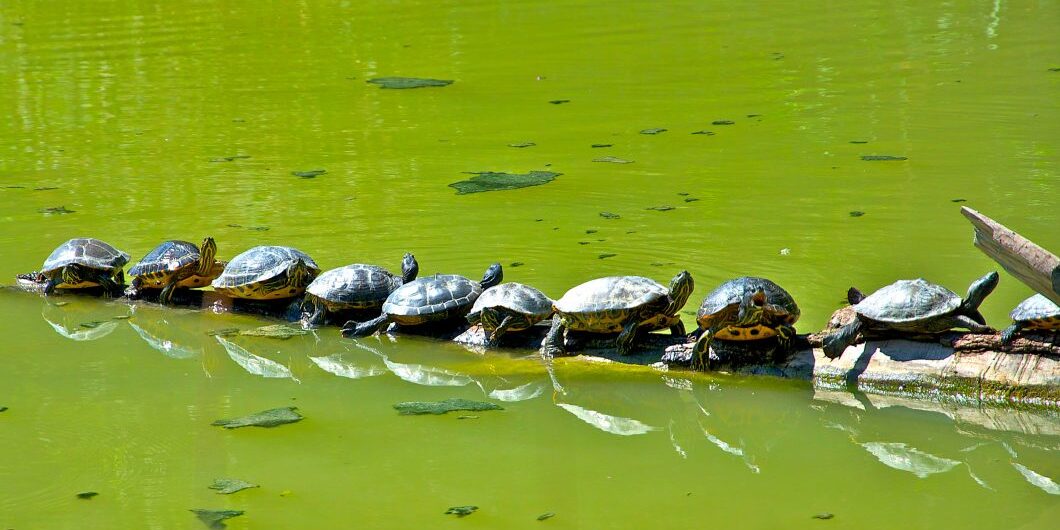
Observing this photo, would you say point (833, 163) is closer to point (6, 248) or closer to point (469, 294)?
point (469, 294)

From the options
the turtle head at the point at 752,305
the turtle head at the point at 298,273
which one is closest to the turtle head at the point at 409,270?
the turtle head at the point at 298,273

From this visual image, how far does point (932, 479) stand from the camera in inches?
150

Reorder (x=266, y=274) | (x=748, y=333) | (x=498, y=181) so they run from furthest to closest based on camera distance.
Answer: (x=498, y=181) < (x=266, y=274) < (x=748, y=333)

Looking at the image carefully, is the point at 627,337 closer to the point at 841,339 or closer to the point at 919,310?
the point at 841,339

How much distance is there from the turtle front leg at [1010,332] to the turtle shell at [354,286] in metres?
2.58

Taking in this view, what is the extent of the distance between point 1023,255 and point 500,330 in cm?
207

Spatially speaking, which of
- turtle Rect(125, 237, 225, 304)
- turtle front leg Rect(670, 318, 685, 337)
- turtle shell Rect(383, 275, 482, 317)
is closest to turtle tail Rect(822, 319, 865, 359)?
turtle front leg Rect(670, 318, 685, 337)

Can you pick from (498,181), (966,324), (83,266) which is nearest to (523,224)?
(498,181)

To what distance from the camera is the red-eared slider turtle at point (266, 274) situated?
5.59 m

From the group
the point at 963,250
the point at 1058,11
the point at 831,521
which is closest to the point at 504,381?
the point at 831,521

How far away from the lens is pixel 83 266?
5969 millimetres

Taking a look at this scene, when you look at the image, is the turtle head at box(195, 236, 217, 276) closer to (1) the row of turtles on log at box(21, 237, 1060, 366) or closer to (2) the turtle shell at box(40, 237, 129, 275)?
(1) the row of turtles on log at box(21, 237, 1060, 366)

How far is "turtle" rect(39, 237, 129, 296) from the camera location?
234 inches

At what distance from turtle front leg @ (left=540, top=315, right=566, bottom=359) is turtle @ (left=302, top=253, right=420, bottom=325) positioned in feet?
2.95
